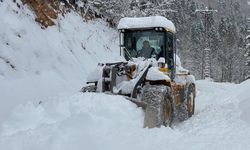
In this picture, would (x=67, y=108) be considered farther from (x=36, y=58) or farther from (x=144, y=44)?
(x=36, y=58)

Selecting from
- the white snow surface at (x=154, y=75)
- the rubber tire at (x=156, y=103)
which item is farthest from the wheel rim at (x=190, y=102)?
the white snow surface at (x=154, y=75)

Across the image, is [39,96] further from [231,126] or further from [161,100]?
[231,126]

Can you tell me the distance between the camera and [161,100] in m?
9.88

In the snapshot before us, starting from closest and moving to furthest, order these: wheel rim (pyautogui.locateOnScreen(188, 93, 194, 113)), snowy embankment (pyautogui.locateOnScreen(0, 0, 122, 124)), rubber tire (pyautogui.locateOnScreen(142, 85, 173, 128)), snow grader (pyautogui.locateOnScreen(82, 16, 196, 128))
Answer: rubber tire (pyautogui.locateOnScreen(142, 85, 173, 128)), snow grader (pyautogui.locateOnScreen(82, 16, 196, 128)), snowy embankment (pyautogui.locateOnScreen(0, 0, 122, 124)), wheel rim (pyautogui.locateOnScreen(188, 93, 194, 113))

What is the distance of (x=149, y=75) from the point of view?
10.4 meters

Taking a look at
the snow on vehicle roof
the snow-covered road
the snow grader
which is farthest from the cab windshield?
the snow-covered road

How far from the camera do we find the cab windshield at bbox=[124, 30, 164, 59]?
39.5 feet

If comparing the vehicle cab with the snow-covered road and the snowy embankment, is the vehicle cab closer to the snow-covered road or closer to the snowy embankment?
the snowy embankment

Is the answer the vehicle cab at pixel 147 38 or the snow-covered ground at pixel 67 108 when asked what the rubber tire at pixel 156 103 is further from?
the vehicle cab at pixel 147 38

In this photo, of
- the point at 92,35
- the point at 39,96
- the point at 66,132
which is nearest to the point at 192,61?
the point at 92,35

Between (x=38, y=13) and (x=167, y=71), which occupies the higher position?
(x=38, y=13)

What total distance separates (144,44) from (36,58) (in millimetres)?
4197

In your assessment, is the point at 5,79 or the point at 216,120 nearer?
the point at 216,120

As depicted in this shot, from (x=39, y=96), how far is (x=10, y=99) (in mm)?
1210
